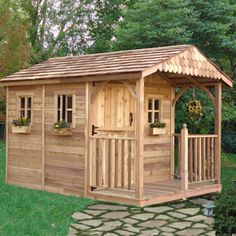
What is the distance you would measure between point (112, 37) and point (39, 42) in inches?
225

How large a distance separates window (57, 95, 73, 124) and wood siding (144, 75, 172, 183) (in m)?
1.72

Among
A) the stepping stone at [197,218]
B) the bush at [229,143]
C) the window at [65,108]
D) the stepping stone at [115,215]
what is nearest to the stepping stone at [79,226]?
the stepping stone at [115,215]

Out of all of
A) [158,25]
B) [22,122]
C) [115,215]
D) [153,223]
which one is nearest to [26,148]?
[22,122]

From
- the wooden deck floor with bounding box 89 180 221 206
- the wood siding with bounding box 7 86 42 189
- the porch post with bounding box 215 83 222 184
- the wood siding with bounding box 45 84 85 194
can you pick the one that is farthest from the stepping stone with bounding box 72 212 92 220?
the porch post with bounding box 215 83 222 184

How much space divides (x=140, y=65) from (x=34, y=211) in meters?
3.17

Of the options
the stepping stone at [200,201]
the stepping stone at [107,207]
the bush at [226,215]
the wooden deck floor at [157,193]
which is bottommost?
the stepping stone at [200,201]

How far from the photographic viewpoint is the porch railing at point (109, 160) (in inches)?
358

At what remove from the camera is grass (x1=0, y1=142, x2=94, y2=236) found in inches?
279

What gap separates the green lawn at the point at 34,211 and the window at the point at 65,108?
1597mm

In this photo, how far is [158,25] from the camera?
14422 mm

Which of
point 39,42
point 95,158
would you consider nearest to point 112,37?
point 39,42

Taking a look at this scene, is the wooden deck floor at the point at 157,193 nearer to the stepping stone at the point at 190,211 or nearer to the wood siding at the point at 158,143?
the wood siding at the point at 158,143

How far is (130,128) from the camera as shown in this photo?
1038cm

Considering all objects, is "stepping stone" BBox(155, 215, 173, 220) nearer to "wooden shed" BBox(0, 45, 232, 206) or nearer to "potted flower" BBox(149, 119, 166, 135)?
"wooden shed" BBox(0, 45, 232, 206)
